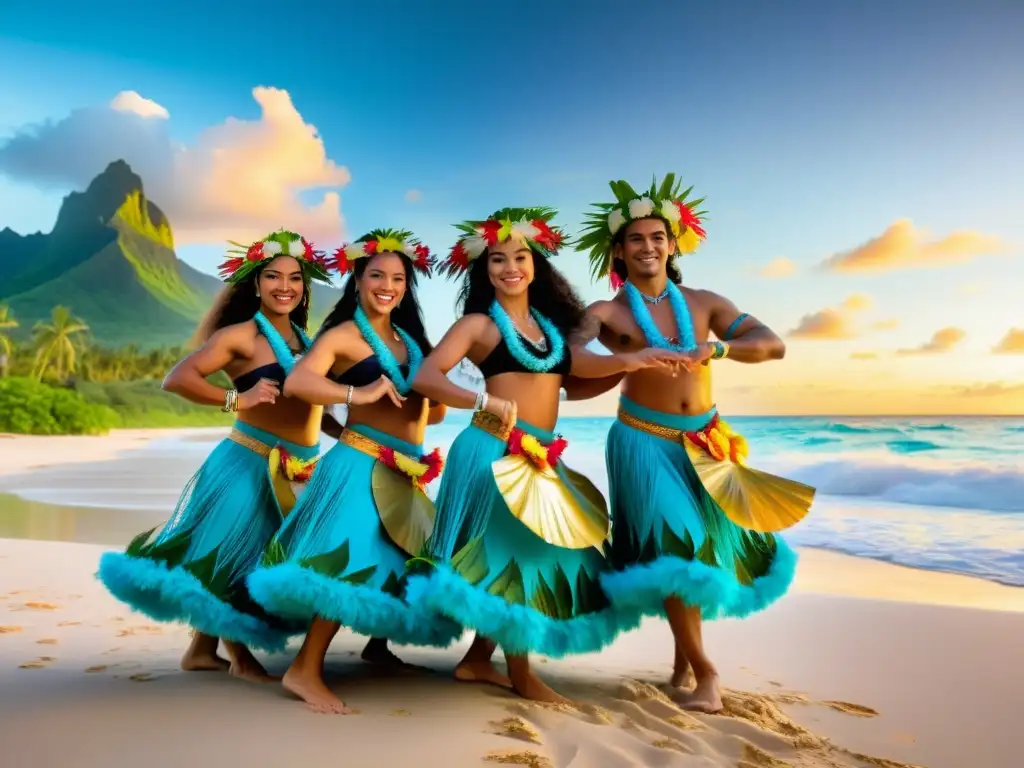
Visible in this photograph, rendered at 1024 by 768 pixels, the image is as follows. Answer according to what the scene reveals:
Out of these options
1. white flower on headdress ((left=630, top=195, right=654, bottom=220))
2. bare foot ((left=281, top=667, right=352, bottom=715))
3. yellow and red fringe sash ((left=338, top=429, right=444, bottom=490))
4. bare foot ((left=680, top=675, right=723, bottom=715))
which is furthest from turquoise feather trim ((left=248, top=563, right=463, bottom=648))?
white flower on headdress ((left=630, top=195, right=654, bottom=220))

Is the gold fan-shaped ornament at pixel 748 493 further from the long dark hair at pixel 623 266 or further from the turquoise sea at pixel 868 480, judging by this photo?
the turquoise sea at pixel 868 480

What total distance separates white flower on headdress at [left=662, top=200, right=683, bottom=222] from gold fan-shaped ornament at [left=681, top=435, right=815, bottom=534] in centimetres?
82

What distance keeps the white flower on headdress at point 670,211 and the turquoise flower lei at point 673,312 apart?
258 millimetres

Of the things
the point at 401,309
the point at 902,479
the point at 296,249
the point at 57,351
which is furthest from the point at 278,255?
the point at 57,351

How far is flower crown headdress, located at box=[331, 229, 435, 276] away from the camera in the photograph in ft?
10.6

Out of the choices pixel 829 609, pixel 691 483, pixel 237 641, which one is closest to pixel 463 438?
pixel 691 483

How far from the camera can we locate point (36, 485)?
34.9 ft

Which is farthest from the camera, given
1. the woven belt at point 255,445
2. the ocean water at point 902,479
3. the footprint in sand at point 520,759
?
the ocean water at point 902,479

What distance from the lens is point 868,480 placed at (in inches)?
587

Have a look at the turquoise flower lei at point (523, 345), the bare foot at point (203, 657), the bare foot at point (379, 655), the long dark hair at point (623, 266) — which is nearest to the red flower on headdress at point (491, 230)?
the turquoise flower lei at point (523, 345)

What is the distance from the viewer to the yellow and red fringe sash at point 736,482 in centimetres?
307

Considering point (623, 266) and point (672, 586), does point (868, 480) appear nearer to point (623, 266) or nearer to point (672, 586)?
point (623, 266)

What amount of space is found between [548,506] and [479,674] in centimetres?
69

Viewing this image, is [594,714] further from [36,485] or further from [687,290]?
[36,485]
